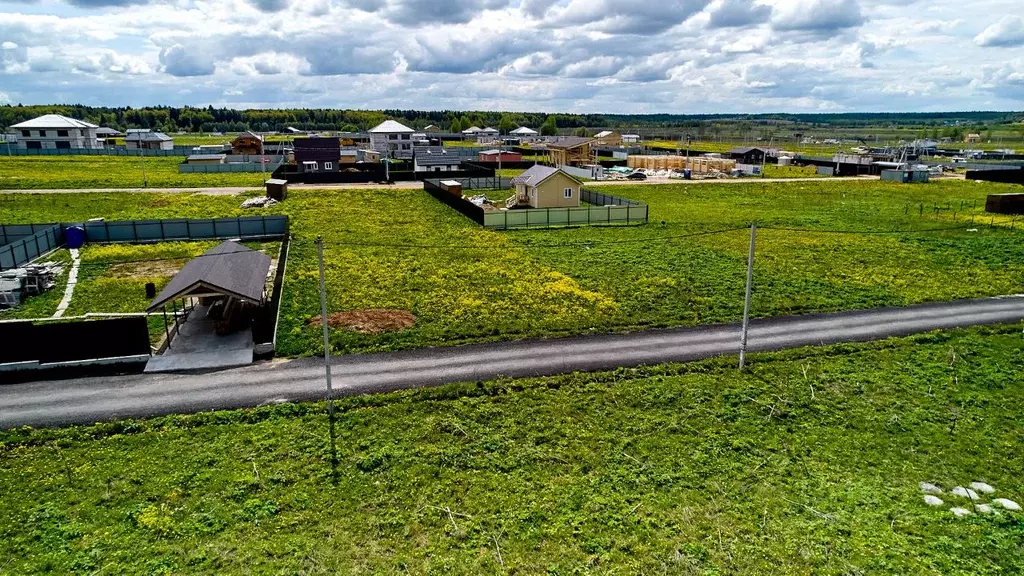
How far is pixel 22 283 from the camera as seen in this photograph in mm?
30641

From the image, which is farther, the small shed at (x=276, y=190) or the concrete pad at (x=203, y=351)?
the small shed at (x=276, y=190)

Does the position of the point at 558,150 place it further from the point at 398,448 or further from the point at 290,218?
the point at 398,448

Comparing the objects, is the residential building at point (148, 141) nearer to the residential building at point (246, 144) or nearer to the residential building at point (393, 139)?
the residential building at point (246, 144)

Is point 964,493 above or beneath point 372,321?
beneath

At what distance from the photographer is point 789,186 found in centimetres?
7688

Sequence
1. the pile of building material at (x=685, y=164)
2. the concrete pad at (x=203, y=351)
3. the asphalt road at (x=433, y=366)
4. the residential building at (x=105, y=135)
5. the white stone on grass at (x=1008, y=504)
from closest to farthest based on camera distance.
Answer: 1. the white stone on grass at (x=1008, y=504)
2. the asphalt road at (x=433, y=366)
3. the concrete pad at (x=203, y=351)
4. the pile of building material at (x=685, y=164)
5. the residential building at (x=105, y=135)

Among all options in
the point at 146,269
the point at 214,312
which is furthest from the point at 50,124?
the point at 214,312

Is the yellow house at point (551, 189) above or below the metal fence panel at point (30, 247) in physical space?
above

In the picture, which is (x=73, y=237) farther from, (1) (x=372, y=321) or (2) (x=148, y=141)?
(2) (x=148, y=141)

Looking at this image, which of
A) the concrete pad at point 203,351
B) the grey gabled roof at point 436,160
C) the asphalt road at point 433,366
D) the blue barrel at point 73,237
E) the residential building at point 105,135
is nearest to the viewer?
the asphalt road at point 433,366

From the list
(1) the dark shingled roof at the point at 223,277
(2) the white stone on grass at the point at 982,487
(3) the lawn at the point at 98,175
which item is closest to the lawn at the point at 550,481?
(2) the white stone on grass at the point at 982,487

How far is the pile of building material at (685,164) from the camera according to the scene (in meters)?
95.4

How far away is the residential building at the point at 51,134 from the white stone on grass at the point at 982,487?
468 feet

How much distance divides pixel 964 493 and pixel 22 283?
3881 centimetres
